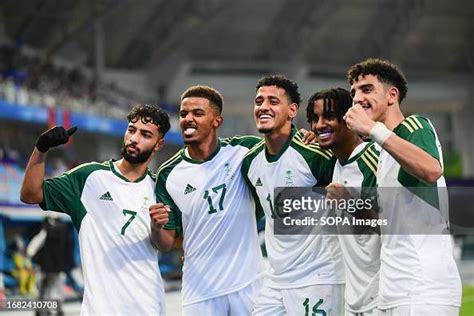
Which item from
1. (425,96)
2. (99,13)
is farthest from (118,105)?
(425,96)

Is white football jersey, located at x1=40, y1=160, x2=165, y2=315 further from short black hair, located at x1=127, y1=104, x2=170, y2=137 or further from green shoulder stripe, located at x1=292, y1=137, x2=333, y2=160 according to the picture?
green shoulder stripe, located at x1=292, y1=137, x2=333, y2=160

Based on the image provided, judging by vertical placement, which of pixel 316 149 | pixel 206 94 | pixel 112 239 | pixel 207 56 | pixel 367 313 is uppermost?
pixel 207 56

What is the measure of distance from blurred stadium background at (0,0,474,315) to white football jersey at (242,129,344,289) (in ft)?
76.7

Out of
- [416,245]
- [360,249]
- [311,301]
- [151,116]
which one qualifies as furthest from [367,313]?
[151,116]

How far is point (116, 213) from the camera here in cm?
696

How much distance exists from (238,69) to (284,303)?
42440 mm

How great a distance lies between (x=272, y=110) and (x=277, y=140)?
9.2 inches

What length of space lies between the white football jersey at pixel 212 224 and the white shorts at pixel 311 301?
425 millimetres

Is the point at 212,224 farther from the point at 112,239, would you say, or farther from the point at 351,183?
the point at 351,183

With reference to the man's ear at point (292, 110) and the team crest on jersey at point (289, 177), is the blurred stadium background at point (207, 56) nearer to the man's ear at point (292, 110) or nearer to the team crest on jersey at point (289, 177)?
the man's ear at point (292, 110)

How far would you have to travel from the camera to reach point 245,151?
7.45 metres

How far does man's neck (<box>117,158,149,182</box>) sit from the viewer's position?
7133 millimetres

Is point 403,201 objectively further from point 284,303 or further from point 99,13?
point 99,13

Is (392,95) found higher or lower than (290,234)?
higher
